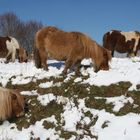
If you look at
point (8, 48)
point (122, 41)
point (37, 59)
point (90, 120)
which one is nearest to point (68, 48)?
point (37, 59)

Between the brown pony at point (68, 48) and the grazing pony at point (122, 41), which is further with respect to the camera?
the grazing pony at point (122, 41)

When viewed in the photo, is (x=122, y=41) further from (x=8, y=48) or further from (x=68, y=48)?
(x=68, y=48)

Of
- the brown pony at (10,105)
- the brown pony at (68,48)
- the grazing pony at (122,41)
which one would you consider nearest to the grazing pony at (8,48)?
the grazing pony at (122,41)

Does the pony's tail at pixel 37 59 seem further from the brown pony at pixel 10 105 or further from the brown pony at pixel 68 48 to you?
the brown pony at pixel 10 105

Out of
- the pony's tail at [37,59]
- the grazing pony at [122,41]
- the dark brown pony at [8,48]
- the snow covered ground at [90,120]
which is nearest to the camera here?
the snow covered ground at [90,120]

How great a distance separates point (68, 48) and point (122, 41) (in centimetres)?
761

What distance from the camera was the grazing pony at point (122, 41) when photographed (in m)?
19.1

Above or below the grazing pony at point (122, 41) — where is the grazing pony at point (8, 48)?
below

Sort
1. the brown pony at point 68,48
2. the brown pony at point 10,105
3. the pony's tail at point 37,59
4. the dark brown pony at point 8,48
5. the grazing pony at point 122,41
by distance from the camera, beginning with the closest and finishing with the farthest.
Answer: the brown pony at point 10,105
the brown pony at point 68,48
the pony's tail at point 37,59
the grazing pony at point 122,41
the dark brown pony at point 8,48

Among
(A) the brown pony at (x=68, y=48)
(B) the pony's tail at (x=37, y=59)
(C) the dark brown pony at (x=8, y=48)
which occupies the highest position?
(A) the brown pony at (x=68, y=48)

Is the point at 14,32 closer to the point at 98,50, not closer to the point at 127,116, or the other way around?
the point at 98,50

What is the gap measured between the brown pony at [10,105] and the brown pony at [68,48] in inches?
104

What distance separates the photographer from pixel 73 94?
30.0 feet

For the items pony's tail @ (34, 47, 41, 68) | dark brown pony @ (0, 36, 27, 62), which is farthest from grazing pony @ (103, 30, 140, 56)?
pony's tail @ (34, 47, 41, 68)
